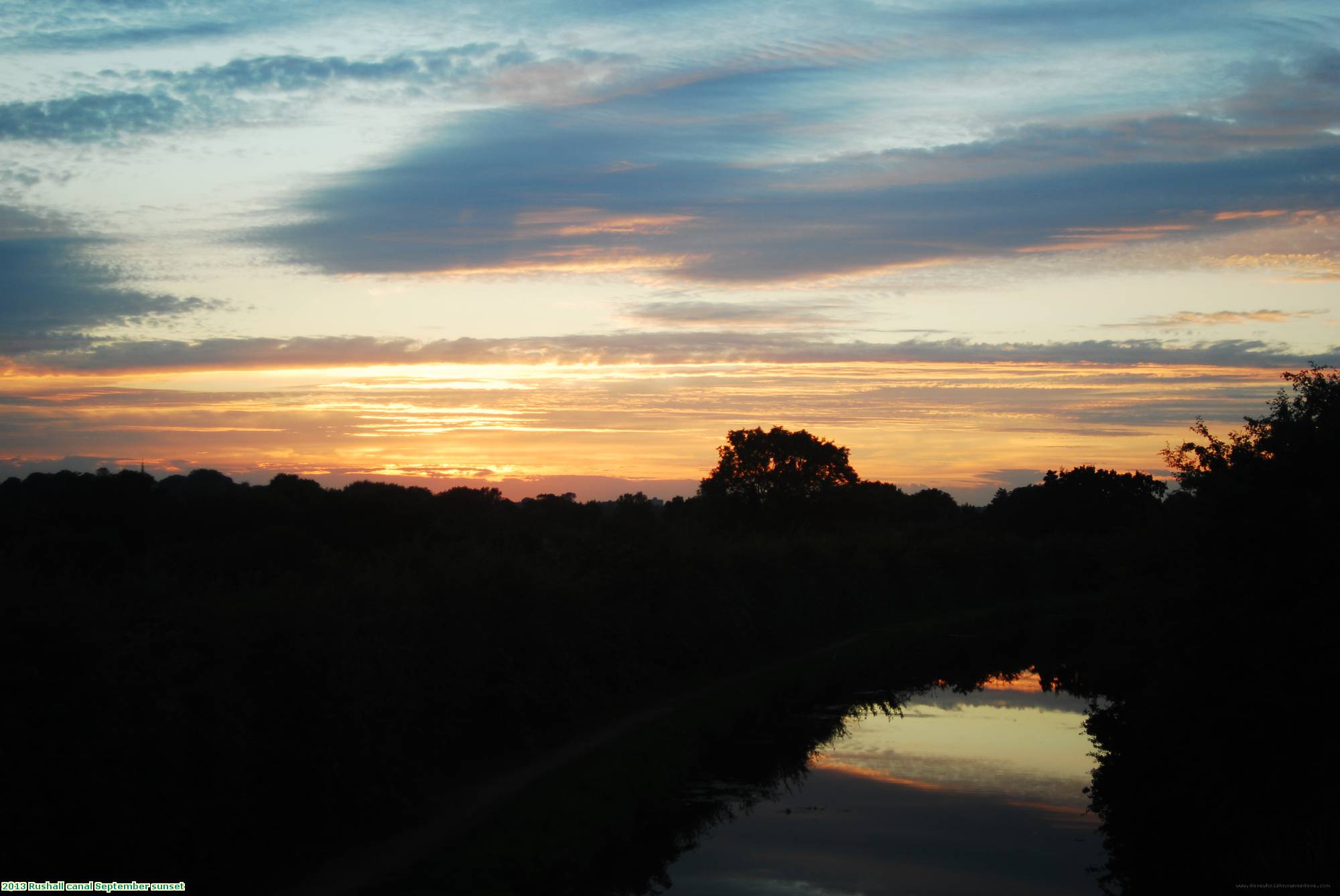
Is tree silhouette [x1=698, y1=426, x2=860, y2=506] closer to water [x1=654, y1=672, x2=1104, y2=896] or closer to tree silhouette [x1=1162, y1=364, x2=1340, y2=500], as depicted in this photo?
water [x1=654, y1=672, x2=1104, y2=896]

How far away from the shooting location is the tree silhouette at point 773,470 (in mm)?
72375

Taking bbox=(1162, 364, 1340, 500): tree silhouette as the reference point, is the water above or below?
below

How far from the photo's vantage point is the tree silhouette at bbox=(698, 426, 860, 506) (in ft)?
237

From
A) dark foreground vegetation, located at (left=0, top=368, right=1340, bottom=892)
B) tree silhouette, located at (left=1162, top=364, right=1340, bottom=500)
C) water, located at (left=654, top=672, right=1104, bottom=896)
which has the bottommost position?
water, located at (left=654, top=672, right=1104, bottom=896)

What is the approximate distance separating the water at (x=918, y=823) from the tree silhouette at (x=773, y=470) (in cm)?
4873

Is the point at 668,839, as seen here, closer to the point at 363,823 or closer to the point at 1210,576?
the point at 363,823

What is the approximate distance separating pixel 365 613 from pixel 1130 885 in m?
10.1

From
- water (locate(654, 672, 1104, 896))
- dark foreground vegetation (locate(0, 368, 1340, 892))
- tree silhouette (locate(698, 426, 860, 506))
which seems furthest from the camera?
tree silhouette (locate(698, 426, 860, 506))

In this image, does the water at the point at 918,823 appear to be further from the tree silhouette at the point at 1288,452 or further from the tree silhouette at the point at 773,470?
the tree silhouette at the point at 773,470

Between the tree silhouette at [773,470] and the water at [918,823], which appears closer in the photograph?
the water at [918,823]

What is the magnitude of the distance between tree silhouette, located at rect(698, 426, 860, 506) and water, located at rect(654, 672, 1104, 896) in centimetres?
4873

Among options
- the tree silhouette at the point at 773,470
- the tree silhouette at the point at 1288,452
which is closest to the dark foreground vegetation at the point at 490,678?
the tree silhouette at the point at 1288,452

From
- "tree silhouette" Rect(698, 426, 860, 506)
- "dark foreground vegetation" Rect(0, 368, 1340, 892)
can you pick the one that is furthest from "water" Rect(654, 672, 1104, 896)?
"tree silhouette" Rect(698, 426, 860, 506)

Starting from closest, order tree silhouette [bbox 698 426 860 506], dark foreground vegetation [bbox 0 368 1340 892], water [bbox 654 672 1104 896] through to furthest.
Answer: dark foreground vegetation [bbox 0 368 1340 892]
water [bbox 654 672 1104 896]
tree silhouette [bbox 698 426 860 506]
